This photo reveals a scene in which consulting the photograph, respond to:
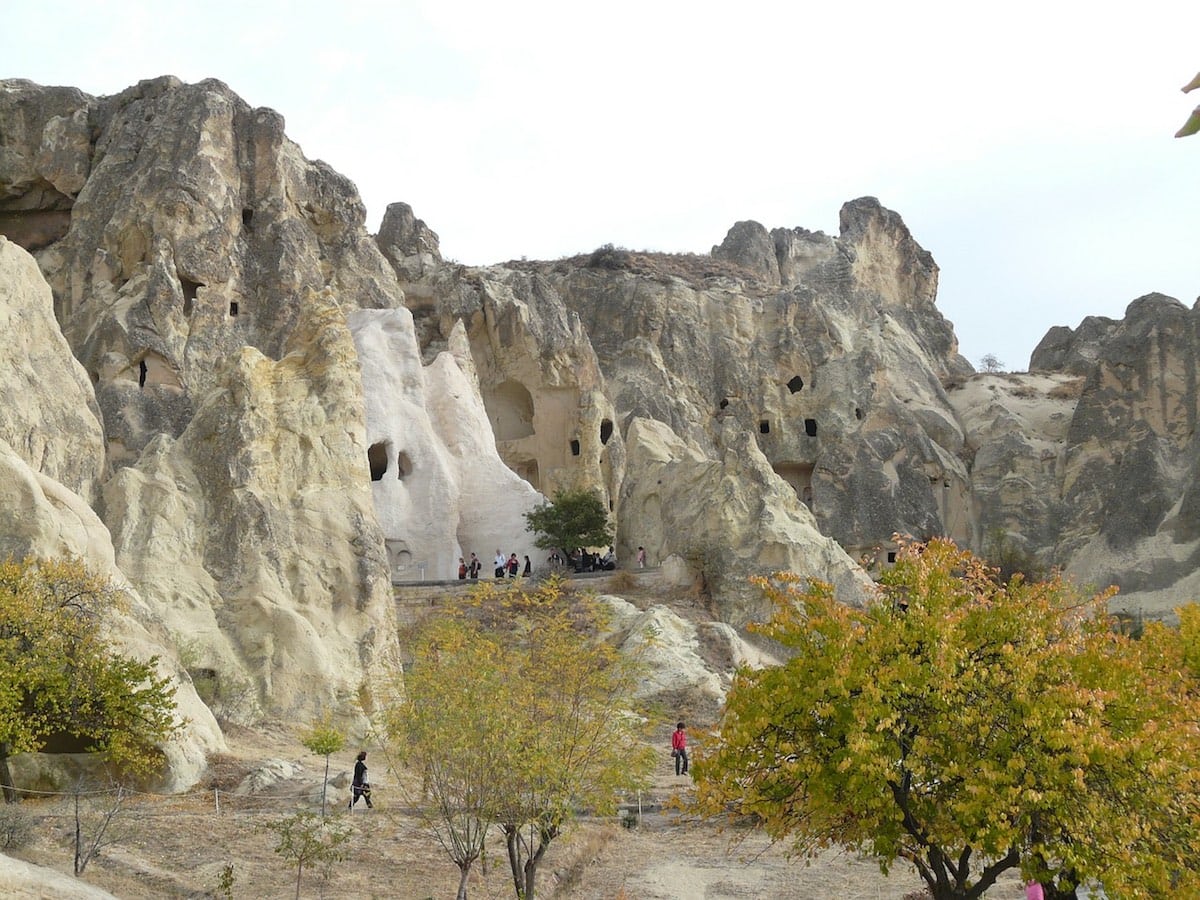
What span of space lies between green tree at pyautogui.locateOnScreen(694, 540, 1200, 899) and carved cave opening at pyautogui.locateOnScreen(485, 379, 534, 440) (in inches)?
1489

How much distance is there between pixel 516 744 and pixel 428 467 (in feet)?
79.5

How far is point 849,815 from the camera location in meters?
11.6

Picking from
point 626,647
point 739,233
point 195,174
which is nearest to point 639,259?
point 739,233

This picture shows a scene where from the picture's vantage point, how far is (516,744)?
1333 cm

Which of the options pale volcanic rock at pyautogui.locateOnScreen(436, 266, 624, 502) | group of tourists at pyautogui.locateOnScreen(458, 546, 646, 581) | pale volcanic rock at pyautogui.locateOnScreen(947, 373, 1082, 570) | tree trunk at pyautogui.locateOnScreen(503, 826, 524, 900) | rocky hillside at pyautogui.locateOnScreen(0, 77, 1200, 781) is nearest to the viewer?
tree trunk at pyautogui.locateOnScreen(503, 826, 524, 900)

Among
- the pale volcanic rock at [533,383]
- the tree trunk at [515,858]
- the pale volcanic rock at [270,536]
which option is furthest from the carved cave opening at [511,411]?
the tree trunk at [515,858]

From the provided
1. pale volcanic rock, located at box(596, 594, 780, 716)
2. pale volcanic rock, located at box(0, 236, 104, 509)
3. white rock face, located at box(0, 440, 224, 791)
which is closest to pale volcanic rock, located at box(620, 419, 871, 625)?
pale volcanic rock, located at box(596, 594, 780, 716)

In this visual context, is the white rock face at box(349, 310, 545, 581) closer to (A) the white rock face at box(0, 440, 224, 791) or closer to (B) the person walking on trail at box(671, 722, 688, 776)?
(B) the person walking on trail at box(671, 722, 688, 776)

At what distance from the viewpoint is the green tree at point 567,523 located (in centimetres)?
3688

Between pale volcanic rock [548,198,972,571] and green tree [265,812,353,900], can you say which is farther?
pale volcanic rock [548,198,972,571]

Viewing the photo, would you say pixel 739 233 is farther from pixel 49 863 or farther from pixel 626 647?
pixel 49 863

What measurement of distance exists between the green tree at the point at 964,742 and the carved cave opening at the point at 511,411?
124 ft

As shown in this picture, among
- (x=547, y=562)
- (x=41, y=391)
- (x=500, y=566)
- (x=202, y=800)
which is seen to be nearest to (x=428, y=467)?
(x=500, y=566)

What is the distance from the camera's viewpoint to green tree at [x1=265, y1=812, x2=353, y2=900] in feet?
45.3
